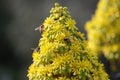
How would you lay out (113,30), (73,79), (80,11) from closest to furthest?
(73,79) → (113,30) → (80,11)

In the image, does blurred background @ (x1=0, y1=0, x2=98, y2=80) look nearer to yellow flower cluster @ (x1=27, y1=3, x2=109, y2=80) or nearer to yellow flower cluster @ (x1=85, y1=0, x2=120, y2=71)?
yellow flower cluster @ (x1=85, y1=0, x2=120, y2=71)

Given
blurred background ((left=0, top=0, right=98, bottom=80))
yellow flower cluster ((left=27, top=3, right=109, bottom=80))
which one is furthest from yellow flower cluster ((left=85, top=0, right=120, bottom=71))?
blurred background ((left=0, top=0, right=98, bottom=80))

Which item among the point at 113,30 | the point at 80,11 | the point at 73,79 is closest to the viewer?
the point at 73,79

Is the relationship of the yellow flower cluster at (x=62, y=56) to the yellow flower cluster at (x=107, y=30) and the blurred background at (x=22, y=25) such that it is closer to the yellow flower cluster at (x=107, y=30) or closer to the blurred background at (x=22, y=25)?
the yellow flower cluster at (x=107, y=30)

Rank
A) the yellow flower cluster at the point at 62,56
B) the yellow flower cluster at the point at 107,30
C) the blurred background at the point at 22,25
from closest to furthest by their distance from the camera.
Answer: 1. the yellow flower cluster at the point at 62,56
2. the yellow flower cluster at the point at 107,30
3. the blurred background at the point at 22,25

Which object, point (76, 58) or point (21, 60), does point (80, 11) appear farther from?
point (76, 58)

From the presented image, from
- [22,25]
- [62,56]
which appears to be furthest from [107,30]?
[22,25]

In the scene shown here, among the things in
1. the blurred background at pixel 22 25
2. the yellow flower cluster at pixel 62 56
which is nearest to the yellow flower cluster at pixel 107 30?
the yellow flower cluster at pixel 62 56

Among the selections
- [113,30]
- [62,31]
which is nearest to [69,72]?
[62,31]
